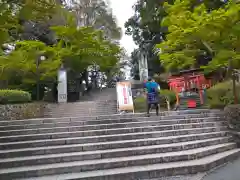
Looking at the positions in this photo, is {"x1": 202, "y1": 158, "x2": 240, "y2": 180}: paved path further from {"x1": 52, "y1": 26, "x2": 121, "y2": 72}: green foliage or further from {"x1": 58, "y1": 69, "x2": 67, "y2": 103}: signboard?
{"x1": 58, "y1": 69, "x2": 67, "y2": 103}: signboard

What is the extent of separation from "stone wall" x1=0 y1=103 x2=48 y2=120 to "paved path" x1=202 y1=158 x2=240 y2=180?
8.90 metres

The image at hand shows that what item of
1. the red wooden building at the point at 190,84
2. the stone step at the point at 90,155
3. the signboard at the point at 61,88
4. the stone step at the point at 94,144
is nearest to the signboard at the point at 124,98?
the red wooden building at the point at 190,84

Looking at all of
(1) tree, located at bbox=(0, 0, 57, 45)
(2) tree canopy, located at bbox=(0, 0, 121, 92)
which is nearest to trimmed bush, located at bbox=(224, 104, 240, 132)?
(2) tree canopy, located at bbox=(0, 0, 121, 92)

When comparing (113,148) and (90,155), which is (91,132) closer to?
(113,148)

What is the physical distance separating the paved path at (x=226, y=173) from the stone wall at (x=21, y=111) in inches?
350

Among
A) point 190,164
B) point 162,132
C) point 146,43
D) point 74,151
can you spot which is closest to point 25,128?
point 74,151

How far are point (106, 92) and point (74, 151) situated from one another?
16110 millimetres

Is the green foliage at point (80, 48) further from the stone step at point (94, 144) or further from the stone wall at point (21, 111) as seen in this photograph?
the stone step at point (94, 144)

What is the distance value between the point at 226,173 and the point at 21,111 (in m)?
9.34

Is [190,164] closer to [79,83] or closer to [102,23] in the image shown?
[79,83]

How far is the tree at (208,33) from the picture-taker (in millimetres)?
9240

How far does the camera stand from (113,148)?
6074mm

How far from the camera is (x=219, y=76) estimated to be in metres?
18.3

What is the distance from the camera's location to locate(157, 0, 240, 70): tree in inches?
364
